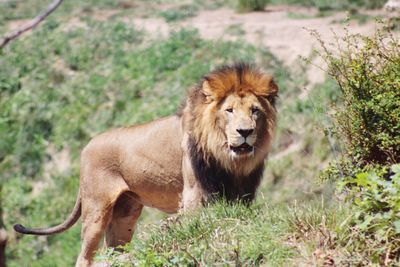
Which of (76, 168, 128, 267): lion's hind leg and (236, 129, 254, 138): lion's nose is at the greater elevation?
(236, 129, 254, 138): lion's nose

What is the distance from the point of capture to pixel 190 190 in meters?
7.22

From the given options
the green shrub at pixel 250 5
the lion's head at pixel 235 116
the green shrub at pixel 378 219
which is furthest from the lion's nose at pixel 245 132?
the green shrub at pixel 250 5

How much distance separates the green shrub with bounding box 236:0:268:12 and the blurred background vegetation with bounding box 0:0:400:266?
0.03 meters

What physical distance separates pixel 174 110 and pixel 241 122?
8.57 meters

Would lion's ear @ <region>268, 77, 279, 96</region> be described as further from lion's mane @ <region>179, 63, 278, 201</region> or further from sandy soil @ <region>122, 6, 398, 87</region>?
sandy soil @ <region>122, 6, 398, 87</region>

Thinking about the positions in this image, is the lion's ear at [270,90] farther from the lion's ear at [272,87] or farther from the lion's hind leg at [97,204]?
the lion's hind leg at [97,204]

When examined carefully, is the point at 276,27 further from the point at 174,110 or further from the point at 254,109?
the point at 254,109

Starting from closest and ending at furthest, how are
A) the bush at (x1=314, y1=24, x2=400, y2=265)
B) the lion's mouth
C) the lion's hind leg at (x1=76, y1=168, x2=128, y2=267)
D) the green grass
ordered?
the green grass → the bush at (x1=314, y1=24, x2=400, y2=265) → the lion's mouth → the lion's hind leg at (x1=76, y1=168, x2=128, y2=267)

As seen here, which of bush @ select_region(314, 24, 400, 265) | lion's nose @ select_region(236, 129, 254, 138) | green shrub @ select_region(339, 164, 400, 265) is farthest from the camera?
lion's nose @ select_region(236, 129, 254, 138)

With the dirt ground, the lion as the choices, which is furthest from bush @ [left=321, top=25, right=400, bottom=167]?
the dirt ground

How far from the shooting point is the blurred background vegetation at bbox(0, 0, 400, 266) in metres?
5.18

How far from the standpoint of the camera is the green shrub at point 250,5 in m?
A: 19.8

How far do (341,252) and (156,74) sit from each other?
12.6 m

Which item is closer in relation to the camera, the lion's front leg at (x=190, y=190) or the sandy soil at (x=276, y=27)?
the lion's front leg at (x=190, y=190)
